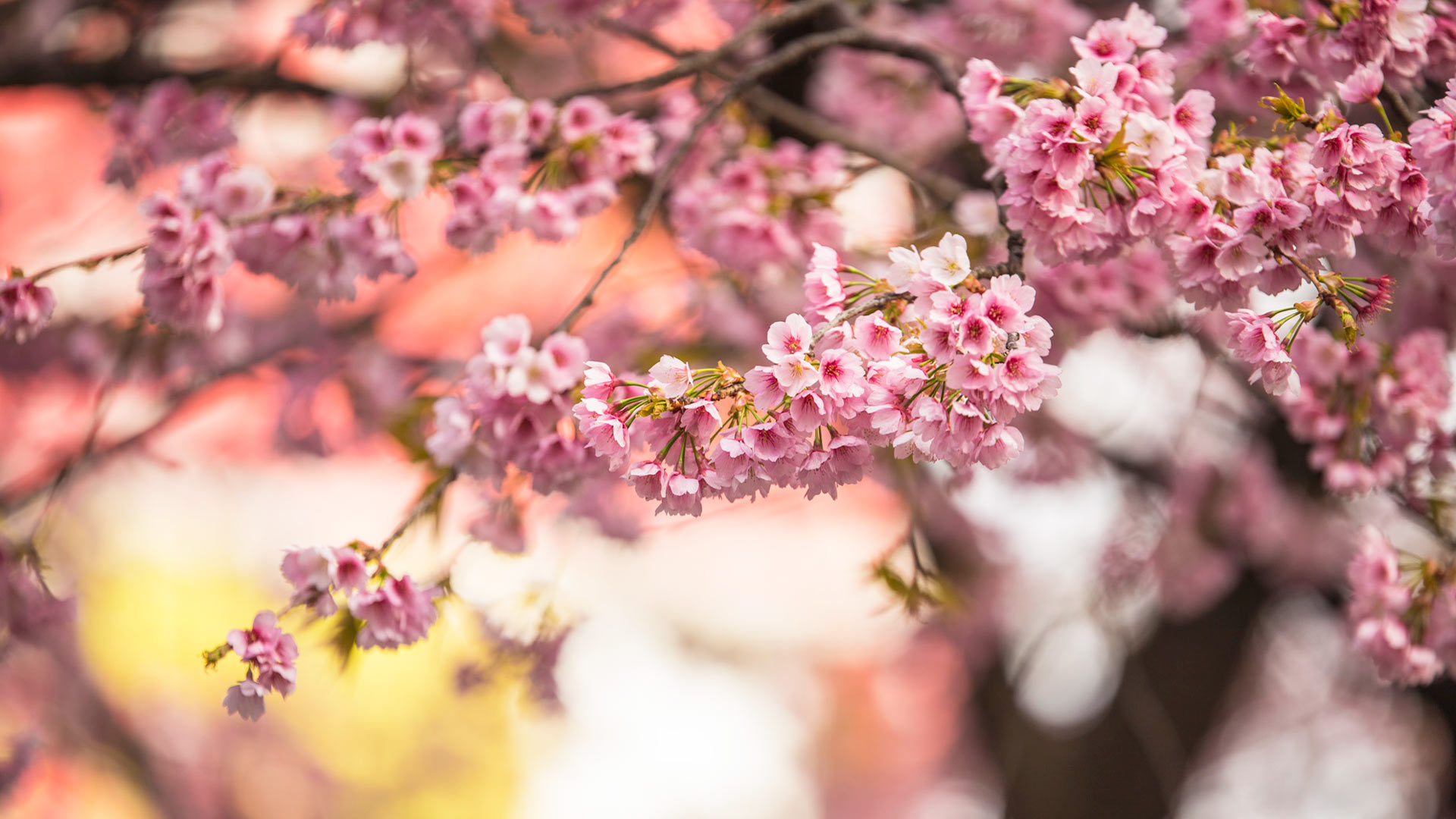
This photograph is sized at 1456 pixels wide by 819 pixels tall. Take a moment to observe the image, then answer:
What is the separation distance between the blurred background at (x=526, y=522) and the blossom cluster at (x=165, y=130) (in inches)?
3.7

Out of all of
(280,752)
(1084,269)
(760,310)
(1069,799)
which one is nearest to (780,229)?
(1084,269)

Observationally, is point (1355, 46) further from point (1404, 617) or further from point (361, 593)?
point (361, 593)

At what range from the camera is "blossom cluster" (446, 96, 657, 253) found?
1.26 metres

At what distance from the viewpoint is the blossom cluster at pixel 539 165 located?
1261mm

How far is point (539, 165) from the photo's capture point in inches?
52.3

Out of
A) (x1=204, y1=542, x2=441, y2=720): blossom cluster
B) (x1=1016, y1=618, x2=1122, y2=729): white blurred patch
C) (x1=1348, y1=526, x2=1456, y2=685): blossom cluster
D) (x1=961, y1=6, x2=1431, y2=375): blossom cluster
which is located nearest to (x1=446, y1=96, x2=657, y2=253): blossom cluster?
(x1=204, y1=542, x2=441, y2=720): blossom cluster

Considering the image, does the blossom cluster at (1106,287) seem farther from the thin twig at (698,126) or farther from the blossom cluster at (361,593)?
the blossom cluster at (361,593)

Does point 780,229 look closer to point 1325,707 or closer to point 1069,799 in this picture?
point 1069,799

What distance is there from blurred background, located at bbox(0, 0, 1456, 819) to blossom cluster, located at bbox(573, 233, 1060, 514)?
0.32ft

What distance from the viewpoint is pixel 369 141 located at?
1.26m

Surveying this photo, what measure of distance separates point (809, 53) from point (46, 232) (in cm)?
475

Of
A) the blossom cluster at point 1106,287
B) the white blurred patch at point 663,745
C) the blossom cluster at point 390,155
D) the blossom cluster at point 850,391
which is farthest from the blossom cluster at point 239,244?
the white blurred patch at point 663,745

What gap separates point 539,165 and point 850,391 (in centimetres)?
77

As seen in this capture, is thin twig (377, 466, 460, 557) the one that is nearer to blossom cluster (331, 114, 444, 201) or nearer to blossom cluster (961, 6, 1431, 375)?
blossom cluster (331, 114, 444, 201)
